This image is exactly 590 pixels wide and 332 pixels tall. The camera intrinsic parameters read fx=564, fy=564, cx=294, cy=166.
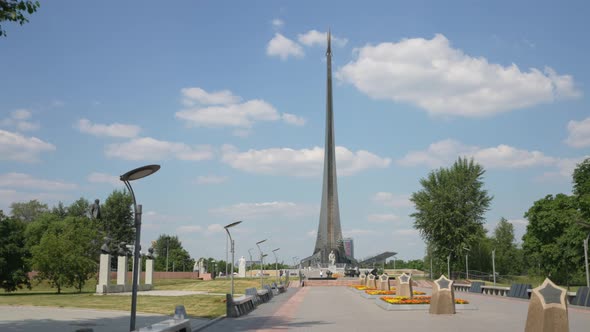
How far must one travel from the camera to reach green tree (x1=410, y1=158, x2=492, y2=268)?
61.1 metres

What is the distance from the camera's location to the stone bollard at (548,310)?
39.9ft

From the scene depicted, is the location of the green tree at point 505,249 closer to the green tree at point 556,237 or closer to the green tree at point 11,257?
the green tree at point 556,237

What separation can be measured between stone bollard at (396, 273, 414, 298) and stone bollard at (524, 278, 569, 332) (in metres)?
13.6

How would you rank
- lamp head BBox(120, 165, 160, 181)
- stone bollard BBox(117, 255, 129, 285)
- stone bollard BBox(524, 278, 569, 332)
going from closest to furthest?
lamp head BBox(120, 165, 160, 181) → stone bollard BBox(524, 278, 569, 332) → stone bollard BBox(117, 255, 129, 285)

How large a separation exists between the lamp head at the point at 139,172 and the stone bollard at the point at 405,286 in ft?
57.7

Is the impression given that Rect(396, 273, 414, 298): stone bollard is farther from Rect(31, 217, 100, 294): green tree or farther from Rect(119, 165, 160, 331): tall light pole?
Rect(31, 217, 100, 294): green tree

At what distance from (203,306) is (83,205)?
Answer: 72101 millimetres

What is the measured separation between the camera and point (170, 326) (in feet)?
38.5

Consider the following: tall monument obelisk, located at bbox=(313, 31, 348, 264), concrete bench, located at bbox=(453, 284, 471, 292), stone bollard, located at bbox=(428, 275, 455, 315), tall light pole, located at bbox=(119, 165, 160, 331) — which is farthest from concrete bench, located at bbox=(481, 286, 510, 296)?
tall monument obelisk, located at bbox=(313, 31, 348, 264)

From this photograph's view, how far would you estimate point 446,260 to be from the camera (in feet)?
209

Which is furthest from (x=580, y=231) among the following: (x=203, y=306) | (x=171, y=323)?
(x=171, y=323)

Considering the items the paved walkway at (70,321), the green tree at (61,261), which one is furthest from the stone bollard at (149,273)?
the paved walkway at (70,321)

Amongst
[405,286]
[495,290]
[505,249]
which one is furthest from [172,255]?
[405,286]

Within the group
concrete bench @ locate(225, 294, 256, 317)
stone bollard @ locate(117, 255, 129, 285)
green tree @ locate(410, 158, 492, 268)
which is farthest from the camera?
green tree @ locate(410, 158, 492, 268)
